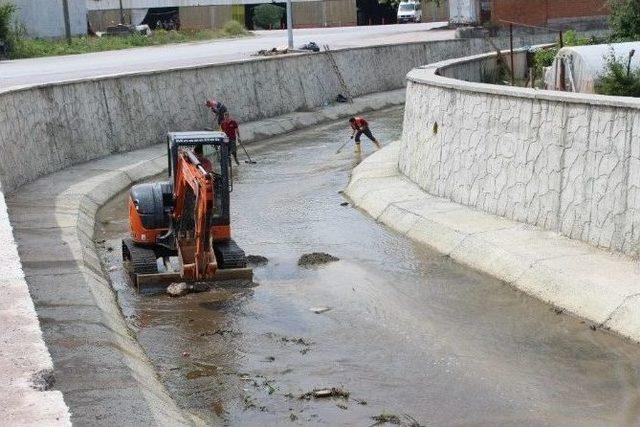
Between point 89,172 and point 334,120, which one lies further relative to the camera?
point 334,120

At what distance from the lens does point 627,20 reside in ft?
96.4

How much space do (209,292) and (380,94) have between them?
28.6 metres

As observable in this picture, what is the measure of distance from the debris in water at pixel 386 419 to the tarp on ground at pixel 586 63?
1341 centimetres

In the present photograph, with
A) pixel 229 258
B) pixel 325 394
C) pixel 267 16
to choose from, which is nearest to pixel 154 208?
pixel 229 258

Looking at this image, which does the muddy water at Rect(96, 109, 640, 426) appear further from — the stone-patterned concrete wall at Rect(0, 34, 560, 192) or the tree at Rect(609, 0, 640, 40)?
the tree at Rect(609, 0, 640, 40)

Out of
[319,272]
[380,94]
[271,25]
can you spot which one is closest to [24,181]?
[319,272]

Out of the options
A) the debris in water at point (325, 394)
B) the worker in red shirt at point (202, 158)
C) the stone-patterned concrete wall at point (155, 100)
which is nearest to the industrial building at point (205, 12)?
the stone-patterned concrete wall at point (155, 100)

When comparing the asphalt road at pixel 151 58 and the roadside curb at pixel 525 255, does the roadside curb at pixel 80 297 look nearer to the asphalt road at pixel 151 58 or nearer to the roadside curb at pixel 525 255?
the roadside curb at pixel 525 255

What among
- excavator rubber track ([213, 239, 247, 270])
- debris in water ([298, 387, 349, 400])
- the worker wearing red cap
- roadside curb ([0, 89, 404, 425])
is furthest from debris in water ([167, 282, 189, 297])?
the worker wearing red cap

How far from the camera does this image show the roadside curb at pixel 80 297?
10320 mm

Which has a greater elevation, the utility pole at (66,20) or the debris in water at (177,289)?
the utility pole at (66,20)

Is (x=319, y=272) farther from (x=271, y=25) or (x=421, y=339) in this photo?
(x=271, y=25)

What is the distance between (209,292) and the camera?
1612cm

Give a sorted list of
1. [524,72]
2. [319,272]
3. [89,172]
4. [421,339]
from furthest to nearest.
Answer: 1. [524,72]
2. [89,172]
3. [319,272]
4. [421,339]
